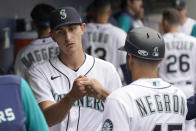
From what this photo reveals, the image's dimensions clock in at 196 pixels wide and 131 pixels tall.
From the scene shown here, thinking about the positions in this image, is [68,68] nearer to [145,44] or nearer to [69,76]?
[69,76]

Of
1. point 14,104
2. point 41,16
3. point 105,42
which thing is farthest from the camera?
point 105,42

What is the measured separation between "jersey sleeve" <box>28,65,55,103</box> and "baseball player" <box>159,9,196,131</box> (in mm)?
2884

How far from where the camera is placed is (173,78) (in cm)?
650

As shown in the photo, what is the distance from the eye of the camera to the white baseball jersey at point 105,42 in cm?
586

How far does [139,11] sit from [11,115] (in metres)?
6.45

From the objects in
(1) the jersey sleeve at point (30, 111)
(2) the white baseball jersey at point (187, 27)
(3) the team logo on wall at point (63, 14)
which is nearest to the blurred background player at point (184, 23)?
(2) the white baseball jersey at point (187, 27)

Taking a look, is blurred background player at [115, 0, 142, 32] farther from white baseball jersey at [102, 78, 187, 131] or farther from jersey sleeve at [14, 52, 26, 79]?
white baseball jersey at [102, 78, 187, 131]

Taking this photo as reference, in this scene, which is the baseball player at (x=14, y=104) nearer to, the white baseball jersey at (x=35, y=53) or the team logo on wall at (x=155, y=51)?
the team logo on wall at (x=155, y=51)

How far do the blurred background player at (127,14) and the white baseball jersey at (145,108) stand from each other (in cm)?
483

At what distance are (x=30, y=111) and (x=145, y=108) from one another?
2.45 ft

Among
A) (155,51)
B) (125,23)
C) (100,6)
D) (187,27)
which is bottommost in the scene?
(187,27)

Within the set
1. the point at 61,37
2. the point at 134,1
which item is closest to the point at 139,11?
the point at 134,1

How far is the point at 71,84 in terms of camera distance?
146 inches

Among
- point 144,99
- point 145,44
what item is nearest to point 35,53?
point 145,44
